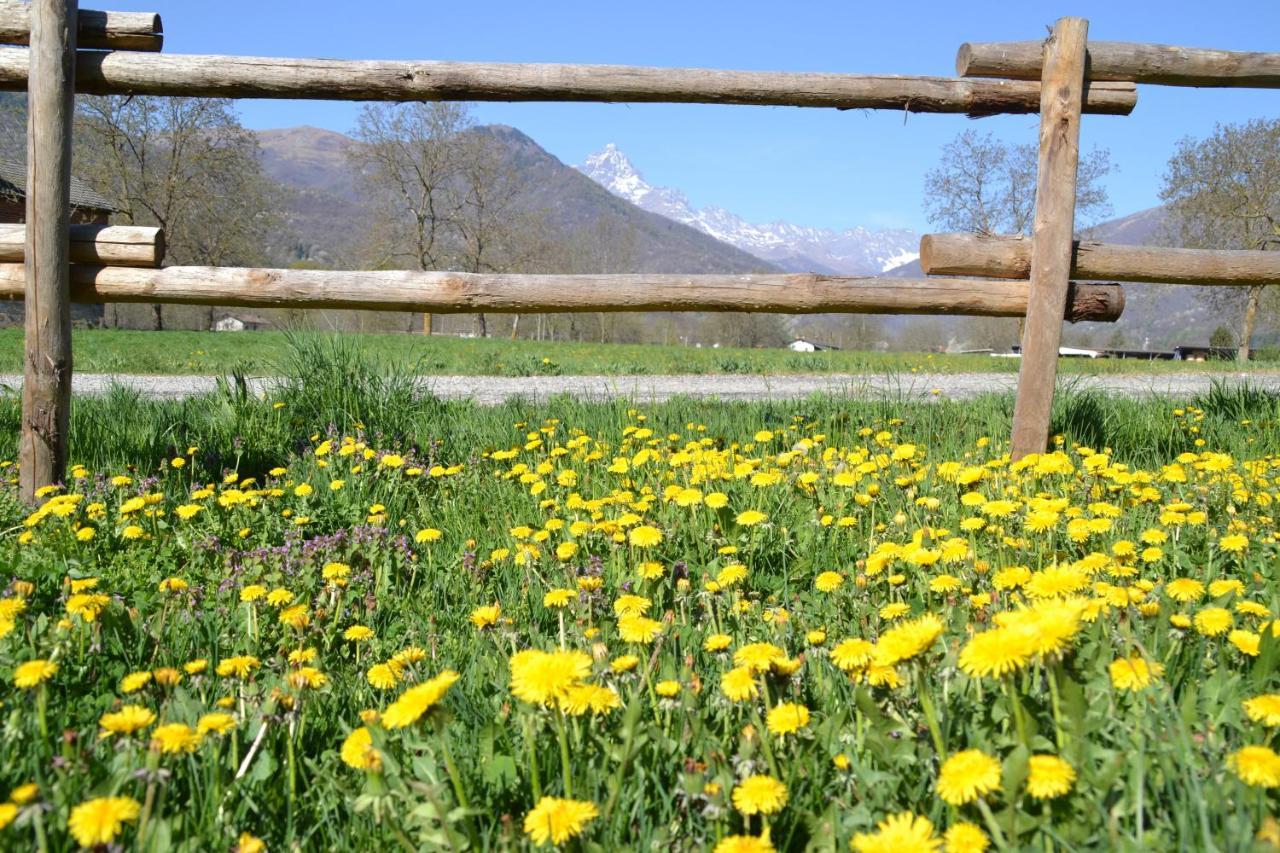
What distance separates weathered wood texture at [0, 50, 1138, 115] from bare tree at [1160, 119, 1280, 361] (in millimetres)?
34307

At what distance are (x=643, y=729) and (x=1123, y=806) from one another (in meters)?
0.70

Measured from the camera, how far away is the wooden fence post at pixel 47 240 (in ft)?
12.0

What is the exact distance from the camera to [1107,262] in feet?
15.0

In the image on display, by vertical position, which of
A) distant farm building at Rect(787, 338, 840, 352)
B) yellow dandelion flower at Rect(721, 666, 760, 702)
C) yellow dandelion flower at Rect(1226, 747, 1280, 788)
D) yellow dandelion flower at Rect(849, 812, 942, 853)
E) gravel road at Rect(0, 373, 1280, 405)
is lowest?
distant farm building at Rect(787, 338, 840, 352)

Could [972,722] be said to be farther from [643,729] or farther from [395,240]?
[395,240]

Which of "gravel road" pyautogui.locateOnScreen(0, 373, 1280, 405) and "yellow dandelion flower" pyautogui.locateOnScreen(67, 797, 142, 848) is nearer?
"yellow dandelion flower" pyautogui.locateOnScreen(67, 797, 142, 848)

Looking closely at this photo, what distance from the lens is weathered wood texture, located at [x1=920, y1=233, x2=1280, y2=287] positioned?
4.41 metres

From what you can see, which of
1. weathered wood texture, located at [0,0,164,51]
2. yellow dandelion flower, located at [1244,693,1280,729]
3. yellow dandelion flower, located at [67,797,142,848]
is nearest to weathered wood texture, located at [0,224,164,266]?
weathered wood texture, located at [0,0,164,51]

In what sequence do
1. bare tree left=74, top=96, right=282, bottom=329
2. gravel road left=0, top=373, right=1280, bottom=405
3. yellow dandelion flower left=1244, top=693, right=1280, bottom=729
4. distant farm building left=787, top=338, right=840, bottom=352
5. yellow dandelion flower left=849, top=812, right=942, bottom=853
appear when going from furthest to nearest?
distant farm building left=787, top=338, right=840, bottom=352, bare tree left=74, top=96, right=282, bottom=329, gravel road left=0, top=373, right=1280, bottom=405, yellow dandelion flower left=1244, top=693, right=1280, bottom=729, yellow dandelion flower left=849, top=812, right=942, bottom=853

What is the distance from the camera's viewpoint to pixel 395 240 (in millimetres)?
48312

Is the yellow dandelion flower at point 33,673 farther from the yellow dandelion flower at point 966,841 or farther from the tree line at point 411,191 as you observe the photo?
the tree line at point 411,191

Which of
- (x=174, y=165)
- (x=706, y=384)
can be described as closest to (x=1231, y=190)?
(x=706, y=384)

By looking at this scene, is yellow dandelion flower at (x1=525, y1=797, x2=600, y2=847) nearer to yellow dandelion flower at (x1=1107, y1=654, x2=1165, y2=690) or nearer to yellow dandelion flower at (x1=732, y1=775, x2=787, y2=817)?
yellow dandelion flower at (x1=732, y1=775, x2=787, y2=817)

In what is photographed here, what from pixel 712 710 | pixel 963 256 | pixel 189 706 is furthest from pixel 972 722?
pixel 963 256
